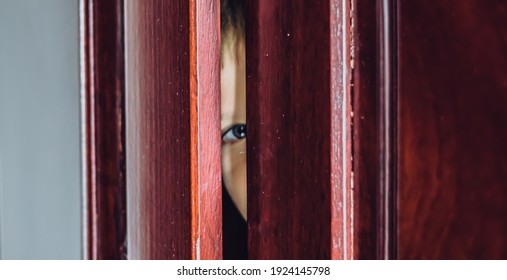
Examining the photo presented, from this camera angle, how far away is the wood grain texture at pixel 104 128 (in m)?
0.53

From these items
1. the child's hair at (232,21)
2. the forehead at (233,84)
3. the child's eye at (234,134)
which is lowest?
the child's eye at (234,134)

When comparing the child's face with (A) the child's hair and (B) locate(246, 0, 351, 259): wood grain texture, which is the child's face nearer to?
(A) the child's hair

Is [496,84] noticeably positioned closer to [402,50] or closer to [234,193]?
[402,50]

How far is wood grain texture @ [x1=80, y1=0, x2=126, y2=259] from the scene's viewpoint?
53cm

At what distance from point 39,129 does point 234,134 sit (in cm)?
26

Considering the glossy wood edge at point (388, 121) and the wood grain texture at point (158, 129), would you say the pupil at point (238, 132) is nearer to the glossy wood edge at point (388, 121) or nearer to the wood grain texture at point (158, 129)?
the wood grain texture at point (158, 129)

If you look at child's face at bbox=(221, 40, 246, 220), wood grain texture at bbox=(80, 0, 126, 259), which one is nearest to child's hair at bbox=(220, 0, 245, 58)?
child's face at bbox=(221, 40, 246, 220)

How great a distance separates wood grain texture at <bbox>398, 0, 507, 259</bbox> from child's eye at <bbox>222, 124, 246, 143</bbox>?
273mm

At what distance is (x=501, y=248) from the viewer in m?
0.31

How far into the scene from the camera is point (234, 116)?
1.81ft

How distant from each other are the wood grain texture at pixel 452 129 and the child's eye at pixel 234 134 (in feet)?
0.89

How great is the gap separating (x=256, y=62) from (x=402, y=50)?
0.13 m

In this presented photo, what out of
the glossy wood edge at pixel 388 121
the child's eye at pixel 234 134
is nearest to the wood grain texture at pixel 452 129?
the glossy wood edge at pixel 388 121
